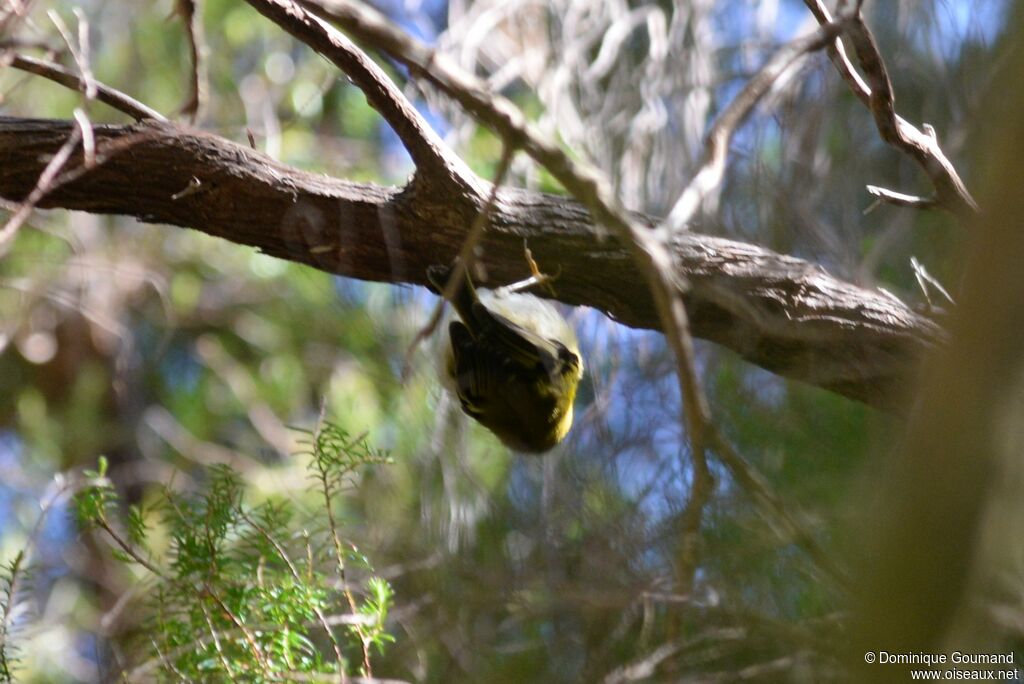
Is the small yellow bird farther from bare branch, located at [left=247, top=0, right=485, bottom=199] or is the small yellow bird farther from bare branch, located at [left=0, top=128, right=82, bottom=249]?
bare branch, located at [left=0, top=128, right=82, bottom=249]

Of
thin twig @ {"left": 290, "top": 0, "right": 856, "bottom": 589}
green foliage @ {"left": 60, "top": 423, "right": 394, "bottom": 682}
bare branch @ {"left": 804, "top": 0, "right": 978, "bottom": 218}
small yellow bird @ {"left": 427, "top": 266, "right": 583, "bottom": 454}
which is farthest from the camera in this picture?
small yellow bird @ {"left": 427, "top": 266, "right": 583, "bottom": 454}

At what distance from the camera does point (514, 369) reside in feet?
9.25

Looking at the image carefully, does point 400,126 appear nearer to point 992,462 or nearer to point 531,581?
point 531,581

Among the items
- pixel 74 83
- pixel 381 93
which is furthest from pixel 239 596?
pixel 74 83

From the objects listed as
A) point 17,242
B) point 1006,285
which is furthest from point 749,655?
point 17,242

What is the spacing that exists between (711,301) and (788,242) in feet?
3.46

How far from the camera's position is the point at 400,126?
2211mm

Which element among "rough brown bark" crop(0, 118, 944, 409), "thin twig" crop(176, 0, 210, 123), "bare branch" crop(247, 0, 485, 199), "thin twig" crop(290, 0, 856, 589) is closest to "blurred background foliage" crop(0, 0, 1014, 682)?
"thin twig" crop(176, 0, 210, 123)

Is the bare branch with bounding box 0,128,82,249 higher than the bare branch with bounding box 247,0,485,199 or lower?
lower

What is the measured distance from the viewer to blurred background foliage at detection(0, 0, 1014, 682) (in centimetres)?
237

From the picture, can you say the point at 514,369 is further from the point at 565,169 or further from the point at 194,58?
the point at 565,169

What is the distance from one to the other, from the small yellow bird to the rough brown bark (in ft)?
1.14

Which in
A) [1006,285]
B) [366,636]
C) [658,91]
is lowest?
[366,636]

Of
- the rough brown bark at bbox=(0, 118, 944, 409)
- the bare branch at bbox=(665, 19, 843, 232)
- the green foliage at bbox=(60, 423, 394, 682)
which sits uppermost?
the bare branch at bbox=(665, 19, 843, 232)
